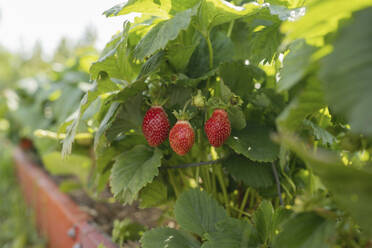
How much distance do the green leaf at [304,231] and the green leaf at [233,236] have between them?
0.51 ft

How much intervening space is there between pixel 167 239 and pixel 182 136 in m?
0.20

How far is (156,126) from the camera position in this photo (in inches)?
24.1

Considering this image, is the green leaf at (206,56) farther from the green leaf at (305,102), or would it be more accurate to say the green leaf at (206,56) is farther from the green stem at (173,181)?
the green leaf at (305,102)

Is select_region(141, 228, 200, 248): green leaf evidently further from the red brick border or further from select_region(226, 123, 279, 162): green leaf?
the red brick border

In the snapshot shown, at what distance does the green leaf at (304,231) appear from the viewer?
343 millimetres

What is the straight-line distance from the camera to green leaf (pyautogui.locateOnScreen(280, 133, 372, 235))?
299 mm

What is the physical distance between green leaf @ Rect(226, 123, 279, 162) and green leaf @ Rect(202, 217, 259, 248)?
0.39 feet

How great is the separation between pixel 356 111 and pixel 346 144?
0.19 metres

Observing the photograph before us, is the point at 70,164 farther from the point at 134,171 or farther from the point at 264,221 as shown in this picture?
the point at 264,221

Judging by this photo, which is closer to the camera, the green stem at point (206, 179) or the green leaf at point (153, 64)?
the green leaf at point (153, 64)

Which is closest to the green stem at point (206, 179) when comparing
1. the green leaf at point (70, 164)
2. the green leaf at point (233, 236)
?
the green leaf at point (233, 236)

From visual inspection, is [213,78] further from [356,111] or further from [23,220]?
[23,220]

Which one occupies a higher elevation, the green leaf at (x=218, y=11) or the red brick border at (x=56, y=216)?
the green leaf at (x=218, y=11)

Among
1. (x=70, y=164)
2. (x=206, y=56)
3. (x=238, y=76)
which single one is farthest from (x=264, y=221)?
(x=70, y=164)
